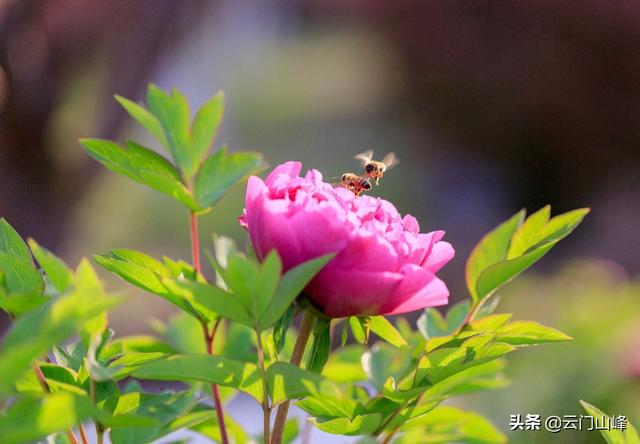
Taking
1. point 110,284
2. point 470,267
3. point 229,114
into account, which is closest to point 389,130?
point 229,114

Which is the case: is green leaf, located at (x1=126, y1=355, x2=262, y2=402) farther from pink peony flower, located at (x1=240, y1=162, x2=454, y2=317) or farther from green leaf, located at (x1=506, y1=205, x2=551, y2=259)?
green leaf, located at (x1=506, y1=205, x2=551, y2=259)

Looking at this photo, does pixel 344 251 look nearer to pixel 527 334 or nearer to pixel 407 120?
pixel 527 334

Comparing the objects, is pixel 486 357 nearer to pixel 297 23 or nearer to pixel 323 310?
pixel 323 310

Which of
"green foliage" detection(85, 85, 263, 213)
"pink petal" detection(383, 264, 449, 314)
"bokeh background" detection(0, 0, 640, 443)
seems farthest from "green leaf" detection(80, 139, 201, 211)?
"bokeh background" detection(0, 0, 640, 443)

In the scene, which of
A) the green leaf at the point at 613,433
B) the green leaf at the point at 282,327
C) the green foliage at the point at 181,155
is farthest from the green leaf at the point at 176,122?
the green leaf at the point at 613,433

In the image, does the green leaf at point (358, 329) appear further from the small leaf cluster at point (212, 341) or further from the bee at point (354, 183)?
the bee at point (354, 183)

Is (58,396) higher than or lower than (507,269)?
lower
